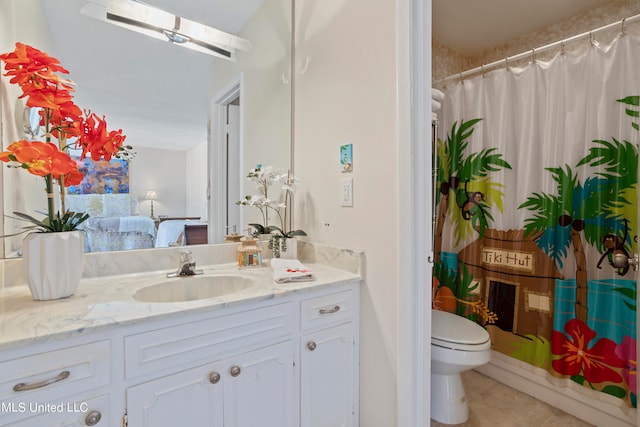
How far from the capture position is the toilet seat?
146 centimetres

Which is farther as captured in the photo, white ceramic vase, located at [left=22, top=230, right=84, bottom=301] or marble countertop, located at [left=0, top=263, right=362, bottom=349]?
white ceramic vase, located at [left=22, top=230, right=84, bottom=301]

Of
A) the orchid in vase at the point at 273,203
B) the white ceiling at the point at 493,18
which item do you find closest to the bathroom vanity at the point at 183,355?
the orchid in vase at the point at 273,203

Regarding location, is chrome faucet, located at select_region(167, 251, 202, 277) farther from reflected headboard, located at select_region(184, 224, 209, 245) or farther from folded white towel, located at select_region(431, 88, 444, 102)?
folded white towel, located at select_region(431, 88, 444, 102)

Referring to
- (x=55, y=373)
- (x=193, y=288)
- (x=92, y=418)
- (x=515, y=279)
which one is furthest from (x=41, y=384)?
(x=515, y=279)

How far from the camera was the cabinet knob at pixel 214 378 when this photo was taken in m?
0.91

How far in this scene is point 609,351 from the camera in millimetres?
1530

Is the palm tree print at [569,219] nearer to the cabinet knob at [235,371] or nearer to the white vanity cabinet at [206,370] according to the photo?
the white vanity cabinet at [206,370]

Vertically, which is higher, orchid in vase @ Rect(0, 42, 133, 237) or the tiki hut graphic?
orchid in vase @ Rect(0, 42, 133, 237)

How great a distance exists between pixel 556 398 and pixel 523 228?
975mm

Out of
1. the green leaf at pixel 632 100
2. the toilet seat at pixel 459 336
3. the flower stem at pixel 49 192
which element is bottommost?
the toilet seat at pixel 459 336

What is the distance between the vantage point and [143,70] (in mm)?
1308

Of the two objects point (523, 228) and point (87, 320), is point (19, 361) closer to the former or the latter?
point (87, 320)

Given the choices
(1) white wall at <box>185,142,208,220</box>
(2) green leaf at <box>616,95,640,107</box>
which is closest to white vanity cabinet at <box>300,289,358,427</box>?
(1) white wall at <box>185,142,208,220</box>

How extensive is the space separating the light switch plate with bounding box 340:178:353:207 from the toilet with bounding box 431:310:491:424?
83cm
